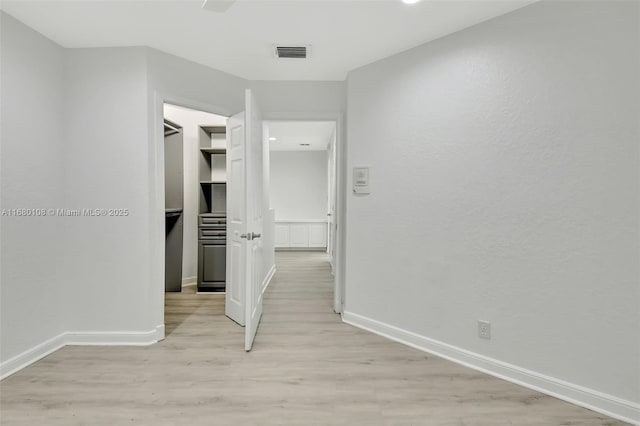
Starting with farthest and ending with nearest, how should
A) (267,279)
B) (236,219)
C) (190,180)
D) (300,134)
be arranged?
(300,134) → (267,279) → (190,180) → (236,219)

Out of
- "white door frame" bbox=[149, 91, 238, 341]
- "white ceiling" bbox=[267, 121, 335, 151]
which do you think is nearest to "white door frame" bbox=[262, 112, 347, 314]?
"white door frame" bbox=[149, 91, 238, 341]

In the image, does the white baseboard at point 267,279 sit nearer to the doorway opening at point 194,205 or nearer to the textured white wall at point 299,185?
the doorway opening at point 194,205

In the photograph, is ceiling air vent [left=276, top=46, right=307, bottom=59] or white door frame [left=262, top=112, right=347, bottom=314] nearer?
ceiling air vent [left=276, top=46, right=307, bottom=59]

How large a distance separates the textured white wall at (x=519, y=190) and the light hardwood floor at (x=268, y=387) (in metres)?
0.32

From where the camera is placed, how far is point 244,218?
3.15 metres

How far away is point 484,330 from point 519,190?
3.38ft

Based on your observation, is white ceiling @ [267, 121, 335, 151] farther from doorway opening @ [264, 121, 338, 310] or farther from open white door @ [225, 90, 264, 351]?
open white door @ [225, 90, 264, 351]

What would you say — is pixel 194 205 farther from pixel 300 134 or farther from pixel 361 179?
A: pixel 361 179

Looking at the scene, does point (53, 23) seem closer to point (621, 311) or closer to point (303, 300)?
point (303, 300)

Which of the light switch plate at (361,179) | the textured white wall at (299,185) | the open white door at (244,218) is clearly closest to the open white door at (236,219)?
the open white door at (244,218)

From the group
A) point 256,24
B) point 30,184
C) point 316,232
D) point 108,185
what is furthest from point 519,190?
point 316,232

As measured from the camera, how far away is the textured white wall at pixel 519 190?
6.09 feet

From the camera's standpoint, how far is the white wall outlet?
2.35 meters

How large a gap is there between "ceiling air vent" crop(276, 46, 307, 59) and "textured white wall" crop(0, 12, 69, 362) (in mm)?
1800
